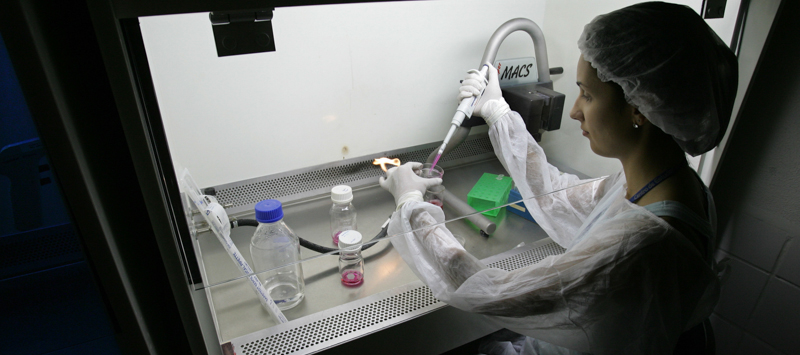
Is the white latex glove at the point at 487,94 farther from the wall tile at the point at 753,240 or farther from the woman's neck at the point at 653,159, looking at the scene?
the wall tile at the point at 753,240

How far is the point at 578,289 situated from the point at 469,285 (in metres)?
0.22

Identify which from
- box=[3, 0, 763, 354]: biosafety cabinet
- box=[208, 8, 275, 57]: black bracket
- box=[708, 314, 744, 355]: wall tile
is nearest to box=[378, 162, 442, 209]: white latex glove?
box=[3, 0, 763, 354]: biosafety cabinet

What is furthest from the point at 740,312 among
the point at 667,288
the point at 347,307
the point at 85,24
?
the point at 85,24

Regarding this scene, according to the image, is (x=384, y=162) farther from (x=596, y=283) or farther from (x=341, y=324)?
(x=596, y=283)

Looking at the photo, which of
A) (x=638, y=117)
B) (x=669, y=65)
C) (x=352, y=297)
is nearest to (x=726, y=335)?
(x=638, y=117)

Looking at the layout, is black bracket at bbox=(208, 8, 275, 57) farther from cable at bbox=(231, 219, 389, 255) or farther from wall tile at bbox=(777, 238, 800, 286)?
wall tile at bbox=(777, 238, 800, 286)

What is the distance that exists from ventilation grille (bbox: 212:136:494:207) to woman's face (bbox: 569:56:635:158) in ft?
2.05

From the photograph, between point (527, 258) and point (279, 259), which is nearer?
point (279, 259)

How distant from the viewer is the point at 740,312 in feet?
4.25

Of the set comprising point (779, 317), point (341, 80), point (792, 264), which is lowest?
point (779, 317)

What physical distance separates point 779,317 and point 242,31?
1.65 meters

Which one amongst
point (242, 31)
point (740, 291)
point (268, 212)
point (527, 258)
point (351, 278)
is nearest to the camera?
point (242, 31)

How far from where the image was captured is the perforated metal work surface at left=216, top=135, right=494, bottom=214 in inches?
49.5

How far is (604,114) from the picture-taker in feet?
2.80
